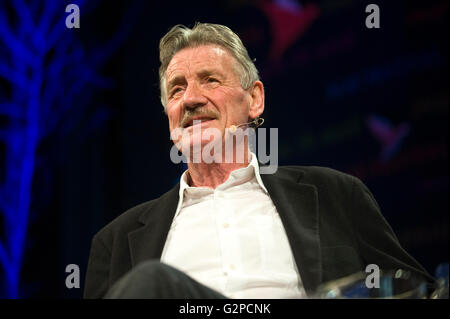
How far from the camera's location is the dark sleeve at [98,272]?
1.81 metres

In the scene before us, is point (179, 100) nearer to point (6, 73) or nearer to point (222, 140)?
point (222, 140)

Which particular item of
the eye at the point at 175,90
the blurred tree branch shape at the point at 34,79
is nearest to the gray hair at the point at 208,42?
the eye at the point at 175,90

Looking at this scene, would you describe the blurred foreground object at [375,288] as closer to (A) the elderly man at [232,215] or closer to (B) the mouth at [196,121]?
(A) the elderly man at [232,215]

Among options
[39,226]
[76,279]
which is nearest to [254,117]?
[76,279]

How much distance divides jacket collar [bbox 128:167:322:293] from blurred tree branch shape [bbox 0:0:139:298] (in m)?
1.98

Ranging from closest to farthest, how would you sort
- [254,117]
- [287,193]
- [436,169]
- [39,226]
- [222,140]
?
[287,193] < [222,140] < [254,117] < [436,169] < [39,226]

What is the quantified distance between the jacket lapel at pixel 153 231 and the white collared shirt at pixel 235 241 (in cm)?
2

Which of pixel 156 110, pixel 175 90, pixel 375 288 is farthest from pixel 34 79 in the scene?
pixel 375 288

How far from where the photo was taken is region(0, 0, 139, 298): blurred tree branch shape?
3.71 metres

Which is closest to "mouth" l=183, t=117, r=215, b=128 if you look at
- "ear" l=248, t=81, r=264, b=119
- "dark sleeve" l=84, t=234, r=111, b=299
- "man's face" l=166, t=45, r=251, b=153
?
"man's face" l=166, t=45, r=251, b=153

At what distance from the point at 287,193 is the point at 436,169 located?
138cm

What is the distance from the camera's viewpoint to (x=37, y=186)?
12.2 feet

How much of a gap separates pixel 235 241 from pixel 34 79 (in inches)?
104

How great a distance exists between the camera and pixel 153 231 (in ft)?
5.91
